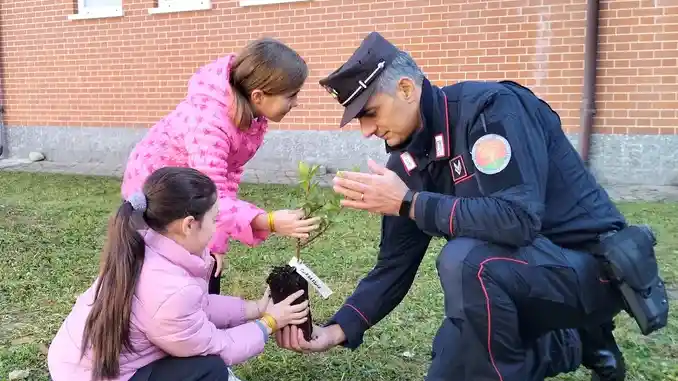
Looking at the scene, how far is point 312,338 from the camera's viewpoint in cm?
278

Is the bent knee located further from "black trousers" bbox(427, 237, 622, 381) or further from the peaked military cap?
the peaked military cap

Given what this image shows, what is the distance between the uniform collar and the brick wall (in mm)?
5518

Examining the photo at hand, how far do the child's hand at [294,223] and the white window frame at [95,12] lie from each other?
8665 millimetres

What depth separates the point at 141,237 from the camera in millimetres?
2264

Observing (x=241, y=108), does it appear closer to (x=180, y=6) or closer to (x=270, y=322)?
(x=270, y=322)

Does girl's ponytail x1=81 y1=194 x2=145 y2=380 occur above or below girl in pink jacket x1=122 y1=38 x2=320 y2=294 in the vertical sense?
below

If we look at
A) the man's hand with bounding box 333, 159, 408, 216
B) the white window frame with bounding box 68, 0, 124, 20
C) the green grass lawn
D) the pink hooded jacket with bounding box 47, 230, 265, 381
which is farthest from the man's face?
the white window frame with bounding box 68, 0, 124, 20

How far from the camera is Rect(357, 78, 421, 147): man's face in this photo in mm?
2391

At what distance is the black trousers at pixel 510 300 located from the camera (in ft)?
7.43

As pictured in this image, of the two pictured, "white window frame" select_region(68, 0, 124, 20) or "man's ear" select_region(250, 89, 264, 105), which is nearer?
"man's ear" select_region(250, 89, 264, 105)

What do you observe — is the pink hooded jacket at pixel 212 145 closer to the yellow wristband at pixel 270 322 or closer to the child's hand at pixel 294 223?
the child's hand at pixel 294 223

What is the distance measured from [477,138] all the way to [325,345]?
1.07 meters

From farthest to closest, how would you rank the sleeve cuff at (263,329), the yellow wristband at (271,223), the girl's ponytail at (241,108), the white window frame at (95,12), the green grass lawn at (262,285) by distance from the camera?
the white window frame at (95,12) < the green grass lawn at (262,285) < the girl's ponytail at (241,108) < the yellow wristband at (271,223) < the sleeve cuff at (263,329)

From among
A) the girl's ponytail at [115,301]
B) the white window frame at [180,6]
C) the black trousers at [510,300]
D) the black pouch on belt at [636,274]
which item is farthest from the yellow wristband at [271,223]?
the white window frame at [180,6]
